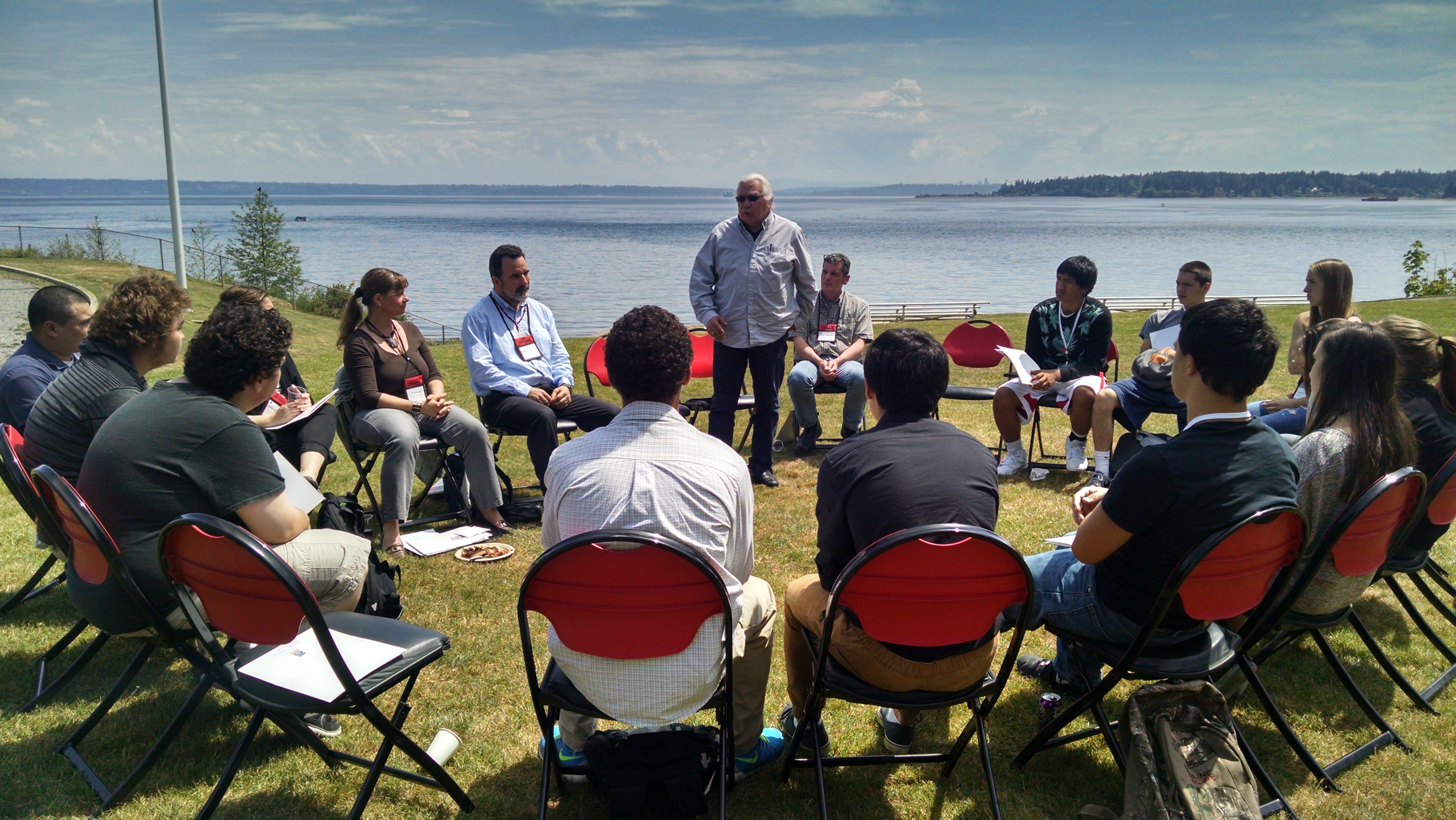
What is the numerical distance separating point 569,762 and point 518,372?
3.33m

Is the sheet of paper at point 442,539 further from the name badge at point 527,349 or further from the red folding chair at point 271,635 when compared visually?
the red folding chair at point 271,635

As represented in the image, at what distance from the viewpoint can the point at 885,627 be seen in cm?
207

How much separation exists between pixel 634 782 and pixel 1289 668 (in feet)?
8.95

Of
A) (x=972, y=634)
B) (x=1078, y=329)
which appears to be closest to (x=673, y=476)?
(x=972, y=634)

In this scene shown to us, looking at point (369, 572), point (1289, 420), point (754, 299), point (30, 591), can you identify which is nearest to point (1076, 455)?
point (1289, 420)

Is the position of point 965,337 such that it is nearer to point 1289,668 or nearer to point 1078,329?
point 1078,329

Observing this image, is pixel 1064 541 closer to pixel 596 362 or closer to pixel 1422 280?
pixel 596 362

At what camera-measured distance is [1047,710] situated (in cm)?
292

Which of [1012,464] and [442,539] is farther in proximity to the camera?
[1012,464]

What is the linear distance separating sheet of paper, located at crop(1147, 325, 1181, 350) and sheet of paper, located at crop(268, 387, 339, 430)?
5.18m

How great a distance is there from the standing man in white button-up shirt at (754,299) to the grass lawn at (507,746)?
2003 mm

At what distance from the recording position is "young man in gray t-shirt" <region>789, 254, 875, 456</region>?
6.63 meters

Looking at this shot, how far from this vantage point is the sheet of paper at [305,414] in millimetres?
4199

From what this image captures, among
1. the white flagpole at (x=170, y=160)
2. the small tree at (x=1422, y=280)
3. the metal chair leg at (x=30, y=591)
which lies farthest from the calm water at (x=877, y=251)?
the metal chair leg at (x=30, y=591)
